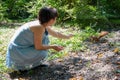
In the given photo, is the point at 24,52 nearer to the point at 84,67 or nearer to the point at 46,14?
the point at 46,14

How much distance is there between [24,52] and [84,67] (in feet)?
3.34

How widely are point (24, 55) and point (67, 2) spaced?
4.52 m

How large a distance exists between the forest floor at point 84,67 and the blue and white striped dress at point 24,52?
5.6 inches

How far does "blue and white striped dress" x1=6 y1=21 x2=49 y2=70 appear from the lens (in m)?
5.26

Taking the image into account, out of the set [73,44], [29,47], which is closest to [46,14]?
[29,47]

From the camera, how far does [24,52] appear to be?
5.29 metres

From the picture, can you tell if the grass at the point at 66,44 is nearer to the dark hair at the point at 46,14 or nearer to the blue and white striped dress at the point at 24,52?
the blue and white striped dress at the point at 24,52

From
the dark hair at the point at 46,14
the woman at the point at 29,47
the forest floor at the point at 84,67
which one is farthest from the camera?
the woman at the point at 29,47

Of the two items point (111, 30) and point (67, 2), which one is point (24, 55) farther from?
point (67, 2)

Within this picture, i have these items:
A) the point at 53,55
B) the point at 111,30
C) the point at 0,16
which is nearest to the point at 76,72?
the point at 53,55

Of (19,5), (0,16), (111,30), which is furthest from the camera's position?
(19,5)

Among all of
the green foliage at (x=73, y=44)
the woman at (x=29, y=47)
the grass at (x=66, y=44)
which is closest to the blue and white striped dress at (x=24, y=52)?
the woman at (x=29, y=47)

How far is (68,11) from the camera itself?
8.95 m

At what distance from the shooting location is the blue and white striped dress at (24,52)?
5.26 m
